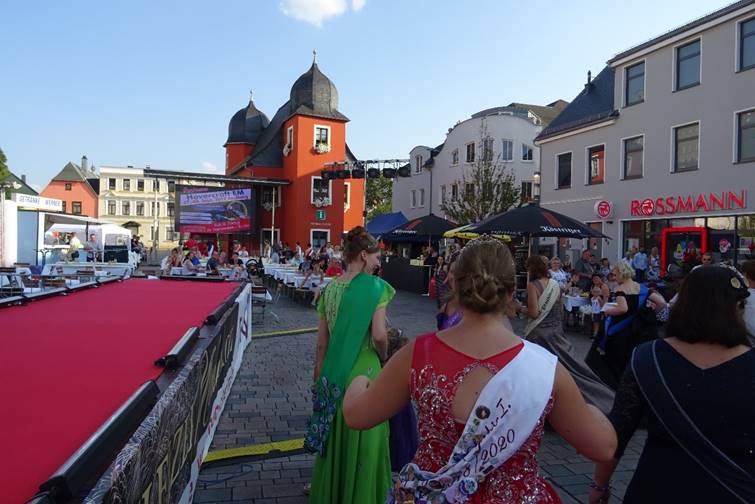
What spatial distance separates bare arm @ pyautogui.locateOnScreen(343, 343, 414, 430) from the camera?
5.88 ft

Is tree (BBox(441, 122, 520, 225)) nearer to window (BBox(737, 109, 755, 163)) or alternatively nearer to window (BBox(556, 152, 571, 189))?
window (BBox(556, 152, 571, 189))

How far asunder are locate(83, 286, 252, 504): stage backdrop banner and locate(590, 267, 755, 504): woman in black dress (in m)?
1.92

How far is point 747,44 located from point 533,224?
11272 millimetres

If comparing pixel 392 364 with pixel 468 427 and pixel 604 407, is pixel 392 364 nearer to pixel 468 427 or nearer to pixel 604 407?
pixel 468 427

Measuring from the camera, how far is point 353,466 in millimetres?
3146

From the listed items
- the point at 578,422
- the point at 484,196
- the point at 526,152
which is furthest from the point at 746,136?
the point at 578,422

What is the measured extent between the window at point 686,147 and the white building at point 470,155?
1494cm

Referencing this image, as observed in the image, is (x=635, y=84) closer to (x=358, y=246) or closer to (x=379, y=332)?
(x=358, y=246)

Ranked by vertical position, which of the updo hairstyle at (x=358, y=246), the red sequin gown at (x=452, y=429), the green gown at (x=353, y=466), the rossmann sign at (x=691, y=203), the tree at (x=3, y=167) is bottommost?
the green gown at (x=353, y=466)

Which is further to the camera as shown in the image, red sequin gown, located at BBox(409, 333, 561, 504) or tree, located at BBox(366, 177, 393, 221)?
tree, located at BBox(366, 177, 393, 221)

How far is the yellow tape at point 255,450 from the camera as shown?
4.70 metres

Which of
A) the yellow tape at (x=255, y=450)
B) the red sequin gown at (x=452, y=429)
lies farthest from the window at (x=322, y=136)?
the red sequin gown at (x=452, y=429)

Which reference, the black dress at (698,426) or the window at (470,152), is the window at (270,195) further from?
the black dress at (698,426)

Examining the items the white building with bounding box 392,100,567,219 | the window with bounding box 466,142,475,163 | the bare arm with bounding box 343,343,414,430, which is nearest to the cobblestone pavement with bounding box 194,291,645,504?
the bare arm with bounding box 343,343,414,430
